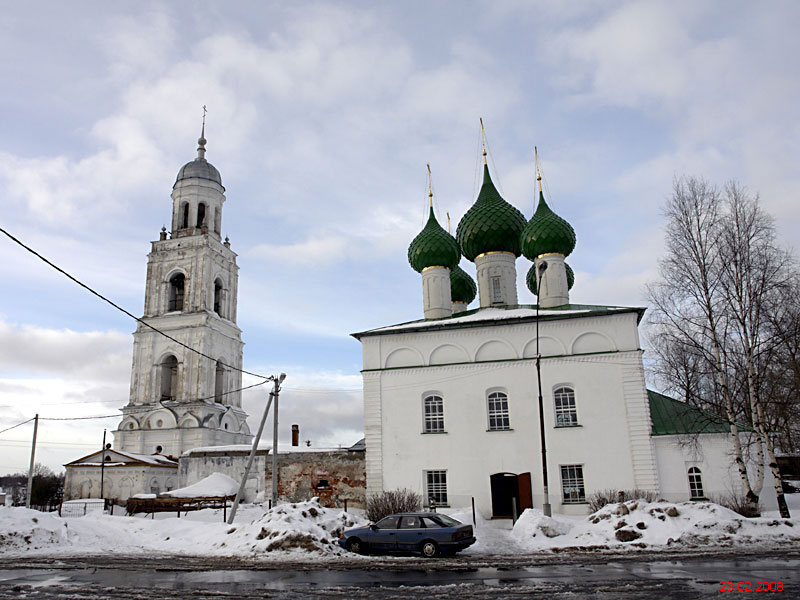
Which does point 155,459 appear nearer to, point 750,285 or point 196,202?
point 196,202

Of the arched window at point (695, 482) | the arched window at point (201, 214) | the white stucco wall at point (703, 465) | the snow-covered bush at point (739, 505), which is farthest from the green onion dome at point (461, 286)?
the arched window at point (201, 214)

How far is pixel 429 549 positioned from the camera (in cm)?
1403

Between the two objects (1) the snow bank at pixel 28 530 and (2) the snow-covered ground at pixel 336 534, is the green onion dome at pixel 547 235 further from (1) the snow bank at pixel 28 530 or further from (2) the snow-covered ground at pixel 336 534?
(1) the snow bank at pixel 28 530

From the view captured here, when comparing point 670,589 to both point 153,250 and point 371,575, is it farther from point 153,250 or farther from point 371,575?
point 153,250

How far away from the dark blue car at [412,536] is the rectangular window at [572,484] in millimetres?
8790

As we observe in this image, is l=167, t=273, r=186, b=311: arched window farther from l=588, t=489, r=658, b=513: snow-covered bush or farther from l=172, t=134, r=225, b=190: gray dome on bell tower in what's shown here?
l=588, t=489, r=658, b=513: snow-covered bush

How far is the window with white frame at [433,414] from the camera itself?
79.0ft

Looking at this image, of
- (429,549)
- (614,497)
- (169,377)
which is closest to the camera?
(429,549)

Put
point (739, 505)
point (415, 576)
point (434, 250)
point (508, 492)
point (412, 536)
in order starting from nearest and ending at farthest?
1. point (415, 576)
2. point (412, 536)
3. point (739, 505)
4. point (508, 492)
5. point (434, 250)

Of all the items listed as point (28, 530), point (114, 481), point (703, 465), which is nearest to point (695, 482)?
point (703, 465)

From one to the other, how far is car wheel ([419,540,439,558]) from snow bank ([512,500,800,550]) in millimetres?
2561

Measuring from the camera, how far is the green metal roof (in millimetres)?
21500

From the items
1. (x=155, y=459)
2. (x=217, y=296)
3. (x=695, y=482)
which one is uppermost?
(x=217, y=296)

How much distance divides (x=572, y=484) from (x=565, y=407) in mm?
2694
